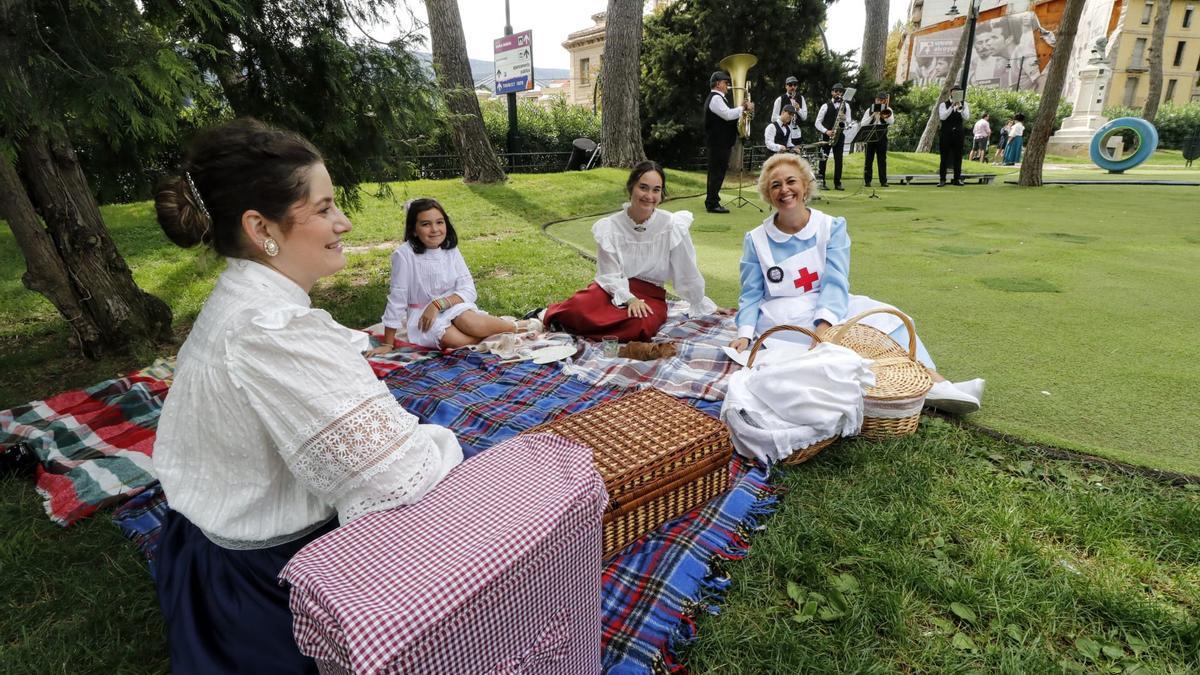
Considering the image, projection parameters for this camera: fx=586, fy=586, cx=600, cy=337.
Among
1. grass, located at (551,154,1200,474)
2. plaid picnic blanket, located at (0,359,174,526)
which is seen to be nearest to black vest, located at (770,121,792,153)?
grass, located at (551,154,1200,474)

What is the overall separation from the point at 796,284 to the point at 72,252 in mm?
4360

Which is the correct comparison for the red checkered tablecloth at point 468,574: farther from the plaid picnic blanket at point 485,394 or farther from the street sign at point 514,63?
the street sign at point 514,63

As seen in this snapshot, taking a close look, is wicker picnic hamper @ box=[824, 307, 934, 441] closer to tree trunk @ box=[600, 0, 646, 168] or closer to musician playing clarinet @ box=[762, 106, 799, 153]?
musician playing clarinet @ box=[762, 106, 799, 153]

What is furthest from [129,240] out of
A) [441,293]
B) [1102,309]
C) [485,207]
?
[1102,309]

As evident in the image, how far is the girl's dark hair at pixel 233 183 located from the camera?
131 centimetres

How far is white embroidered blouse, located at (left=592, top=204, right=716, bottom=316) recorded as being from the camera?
4.17 metres

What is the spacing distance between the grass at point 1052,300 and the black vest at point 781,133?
2.34 m

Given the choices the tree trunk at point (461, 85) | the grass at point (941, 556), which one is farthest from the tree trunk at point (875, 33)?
the grass at point (941, 556)

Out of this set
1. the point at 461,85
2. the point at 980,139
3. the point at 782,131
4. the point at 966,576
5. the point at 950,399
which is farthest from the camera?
the point at 980,139

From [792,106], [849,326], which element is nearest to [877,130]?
[792,106]

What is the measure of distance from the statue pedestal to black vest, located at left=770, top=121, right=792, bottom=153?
1471 cm

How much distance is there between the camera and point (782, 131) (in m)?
11.1

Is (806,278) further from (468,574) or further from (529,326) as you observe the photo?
(468,574)

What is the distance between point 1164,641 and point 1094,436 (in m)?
1.19
